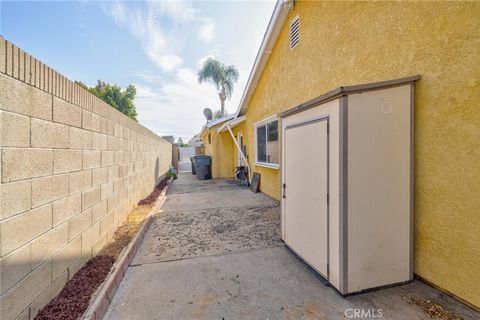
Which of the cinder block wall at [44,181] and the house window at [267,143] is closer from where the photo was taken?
the cinder block wall at [44,181]

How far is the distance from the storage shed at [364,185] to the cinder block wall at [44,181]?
2.99 metres

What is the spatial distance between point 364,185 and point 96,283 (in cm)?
338

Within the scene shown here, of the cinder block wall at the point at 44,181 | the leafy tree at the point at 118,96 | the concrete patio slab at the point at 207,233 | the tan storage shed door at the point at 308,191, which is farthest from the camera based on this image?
the leafy tree at the point at 118,96

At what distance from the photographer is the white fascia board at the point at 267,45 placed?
6.48 metres

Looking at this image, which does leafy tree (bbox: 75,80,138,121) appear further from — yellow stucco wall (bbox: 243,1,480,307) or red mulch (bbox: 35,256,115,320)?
yellow stucco wall (bbox: 243,1,480,307)

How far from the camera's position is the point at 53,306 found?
6.97 ft

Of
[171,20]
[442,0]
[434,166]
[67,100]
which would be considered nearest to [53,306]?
[67,100]

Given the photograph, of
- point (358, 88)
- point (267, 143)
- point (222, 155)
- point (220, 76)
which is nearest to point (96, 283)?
point (358, 88)

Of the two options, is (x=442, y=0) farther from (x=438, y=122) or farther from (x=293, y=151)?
(x=293, y=151)

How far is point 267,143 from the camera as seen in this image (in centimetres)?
808

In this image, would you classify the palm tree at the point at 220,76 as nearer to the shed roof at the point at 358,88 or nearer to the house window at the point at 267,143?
the house window at the point at 267,143

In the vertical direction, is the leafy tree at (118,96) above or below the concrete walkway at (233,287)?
above

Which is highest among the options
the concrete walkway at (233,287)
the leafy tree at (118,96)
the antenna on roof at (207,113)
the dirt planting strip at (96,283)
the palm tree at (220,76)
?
the palm tree at (220,76)

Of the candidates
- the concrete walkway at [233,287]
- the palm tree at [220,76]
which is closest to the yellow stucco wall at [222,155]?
the concrete walkway at [233,287]
